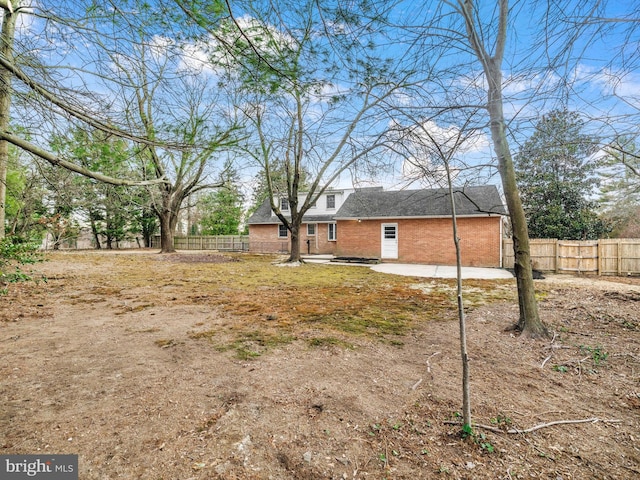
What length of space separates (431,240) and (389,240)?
215 centimetres

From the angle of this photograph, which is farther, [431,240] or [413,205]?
[413,205]

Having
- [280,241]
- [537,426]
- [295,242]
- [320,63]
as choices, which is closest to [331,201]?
[280,241]

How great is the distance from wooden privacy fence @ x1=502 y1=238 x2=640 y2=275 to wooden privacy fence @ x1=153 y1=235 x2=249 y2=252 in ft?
68.8

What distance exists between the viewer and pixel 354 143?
12.6ft

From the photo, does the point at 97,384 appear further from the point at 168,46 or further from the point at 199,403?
the point at 168,46

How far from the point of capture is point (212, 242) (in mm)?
27922

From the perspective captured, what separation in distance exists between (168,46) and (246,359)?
3084mm

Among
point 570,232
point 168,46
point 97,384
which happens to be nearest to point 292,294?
point 97,384

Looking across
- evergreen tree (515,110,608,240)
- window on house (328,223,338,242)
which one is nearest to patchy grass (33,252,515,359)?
window on house (328,223,338,242)

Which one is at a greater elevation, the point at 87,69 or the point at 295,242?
the point at 87,69

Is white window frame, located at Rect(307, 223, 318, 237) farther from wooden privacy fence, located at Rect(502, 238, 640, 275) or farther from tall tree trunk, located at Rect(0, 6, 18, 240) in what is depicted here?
tall tree trunk, located at Rect(0, 6, 18, 240)

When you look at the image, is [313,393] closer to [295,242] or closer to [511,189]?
[511,189]

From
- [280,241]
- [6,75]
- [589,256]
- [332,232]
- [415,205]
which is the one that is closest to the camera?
[6,75]

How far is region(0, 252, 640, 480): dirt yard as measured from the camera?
1.71 metres
